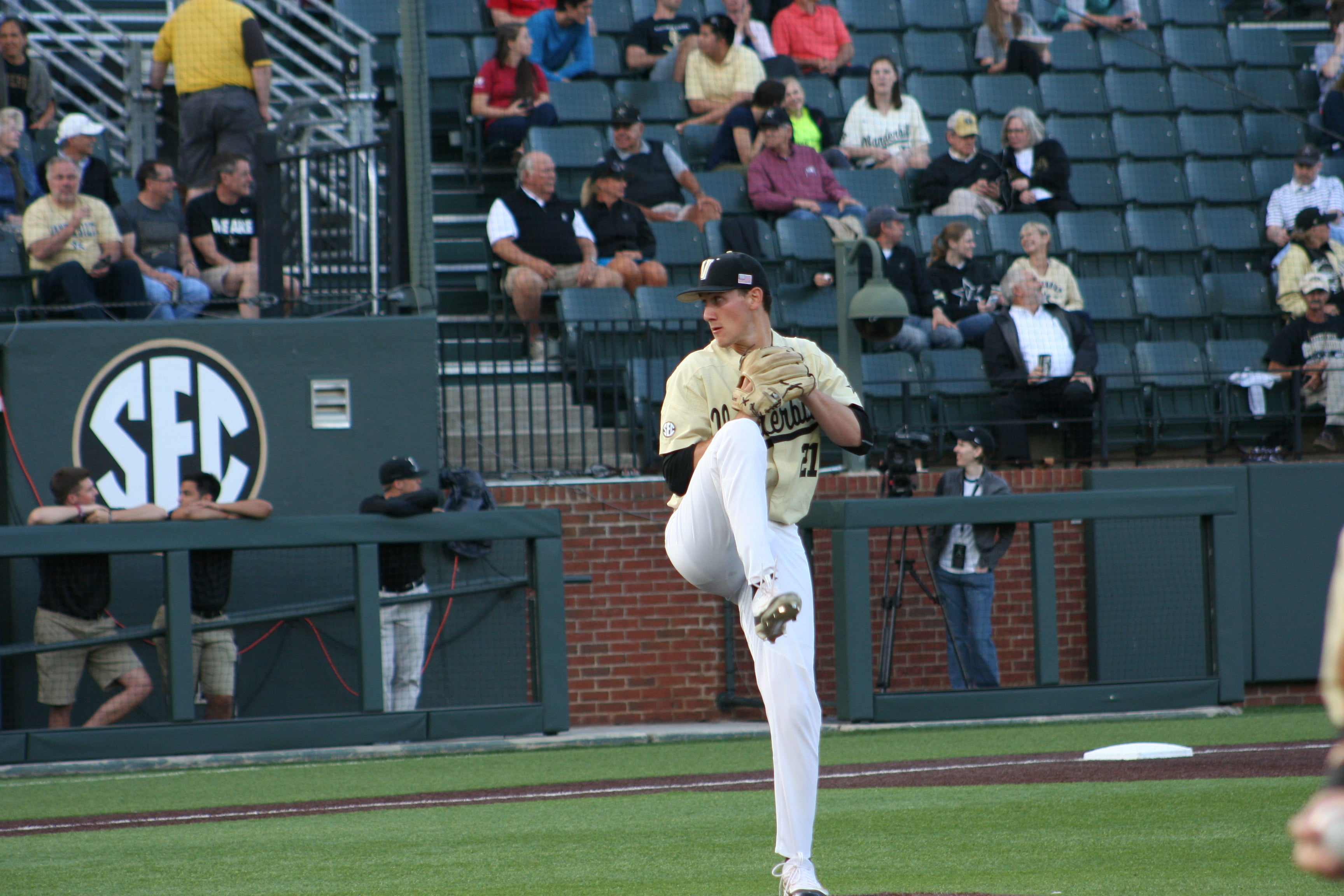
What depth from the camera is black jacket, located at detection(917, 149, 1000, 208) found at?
13.2m

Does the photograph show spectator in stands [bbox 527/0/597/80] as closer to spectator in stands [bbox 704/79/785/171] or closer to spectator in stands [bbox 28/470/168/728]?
spectator in stands [bbox 704/79/785/171]

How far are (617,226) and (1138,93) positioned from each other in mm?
6159

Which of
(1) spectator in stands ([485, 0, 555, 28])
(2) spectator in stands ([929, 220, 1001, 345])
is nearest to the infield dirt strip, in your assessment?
(2) spectator in stands ([929, 220, 1001, 345])

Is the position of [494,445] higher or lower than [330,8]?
lower

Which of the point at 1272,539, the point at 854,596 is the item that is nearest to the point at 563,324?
the point at 854,596

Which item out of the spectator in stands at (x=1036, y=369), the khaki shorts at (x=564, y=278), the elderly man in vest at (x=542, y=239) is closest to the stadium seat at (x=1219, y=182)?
the spectator in stands at (x=1036, y=369)

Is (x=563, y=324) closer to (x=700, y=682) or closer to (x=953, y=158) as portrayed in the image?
(x=700, y=682)

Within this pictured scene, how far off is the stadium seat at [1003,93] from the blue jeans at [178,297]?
7.50 metres

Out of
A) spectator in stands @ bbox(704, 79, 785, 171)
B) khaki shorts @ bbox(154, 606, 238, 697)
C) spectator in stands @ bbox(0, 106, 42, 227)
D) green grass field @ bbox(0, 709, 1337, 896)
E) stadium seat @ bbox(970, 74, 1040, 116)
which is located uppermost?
stadium seat @ bbox(970, 74, 1040, 116)

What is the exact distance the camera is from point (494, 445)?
35.5ft

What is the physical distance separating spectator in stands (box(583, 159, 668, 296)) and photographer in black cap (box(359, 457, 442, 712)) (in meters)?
2.93

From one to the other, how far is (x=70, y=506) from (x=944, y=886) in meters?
6.27

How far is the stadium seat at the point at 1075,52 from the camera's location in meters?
15.2

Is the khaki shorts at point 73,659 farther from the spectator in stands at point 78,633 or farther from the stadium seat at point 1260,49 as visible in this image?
the stadium seat at point 1260,49
